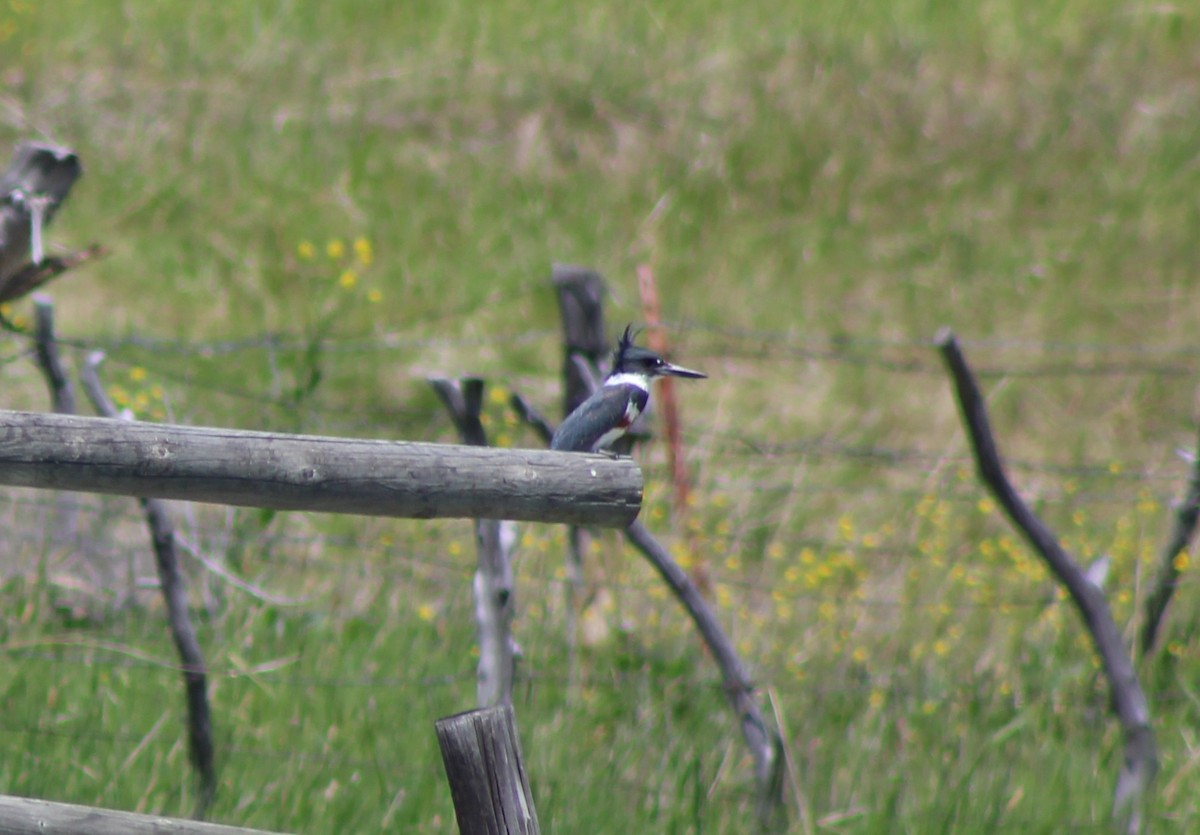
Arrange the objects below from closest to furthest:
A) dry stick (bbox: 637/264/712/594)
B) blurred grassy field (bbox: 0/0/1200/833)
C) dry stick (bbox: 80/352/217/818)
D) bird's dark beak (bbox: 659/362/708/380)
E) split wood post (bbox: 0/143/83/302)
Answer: bird's dark beak (bbox: 659/362/708/380), split wood post (bbox: 0/143/83/302), dry stick (bbox: 80/352/217/818), blurred grassy field (bbox: 0/0/1200/833), dry stick (bbox: 637/264/712/594)

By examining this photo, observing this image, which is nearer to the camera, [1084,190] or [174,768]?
[174,768]

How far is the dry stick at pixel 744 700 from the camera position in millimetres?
3621

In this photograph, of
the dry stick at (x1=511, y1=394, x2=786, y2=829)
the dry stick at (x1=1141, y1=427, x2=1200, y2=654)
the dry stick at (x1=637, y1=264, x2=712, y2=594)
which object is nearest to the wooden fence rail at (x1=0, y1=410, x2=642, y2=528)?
the dry stick at (x1=511, y1=394, x2=786, y2=829)

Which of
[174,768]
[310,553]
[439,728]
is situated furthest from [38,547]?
[439,728]

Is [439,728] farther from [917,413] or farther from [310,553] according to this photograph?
[917,413]

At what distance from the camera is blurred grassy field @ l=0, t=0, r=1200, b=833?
3883 mm

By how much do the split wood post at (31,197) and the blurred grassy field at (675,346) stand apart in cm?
85

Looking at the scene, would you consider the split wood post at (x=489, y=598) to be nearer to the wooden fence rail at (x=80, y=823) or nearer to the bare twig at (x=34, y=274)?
the bare twig at (x=34, y=274)

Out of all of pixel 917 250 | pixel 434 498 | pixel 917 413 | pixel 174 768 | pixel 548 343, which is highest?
pixel 917 250

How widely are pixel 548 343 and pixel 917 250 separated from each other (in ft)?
8.75

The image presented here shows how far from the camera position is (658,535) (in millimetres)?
5730

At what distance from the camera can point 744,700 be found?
3.65 metres

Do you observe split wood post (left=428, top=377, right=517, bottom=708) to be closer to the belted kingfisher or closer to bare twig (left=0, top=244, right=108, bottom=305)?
the belted kingfisher

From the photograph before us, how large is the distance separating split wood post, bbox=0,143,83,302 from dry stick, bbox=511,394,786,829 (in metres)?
1.37
